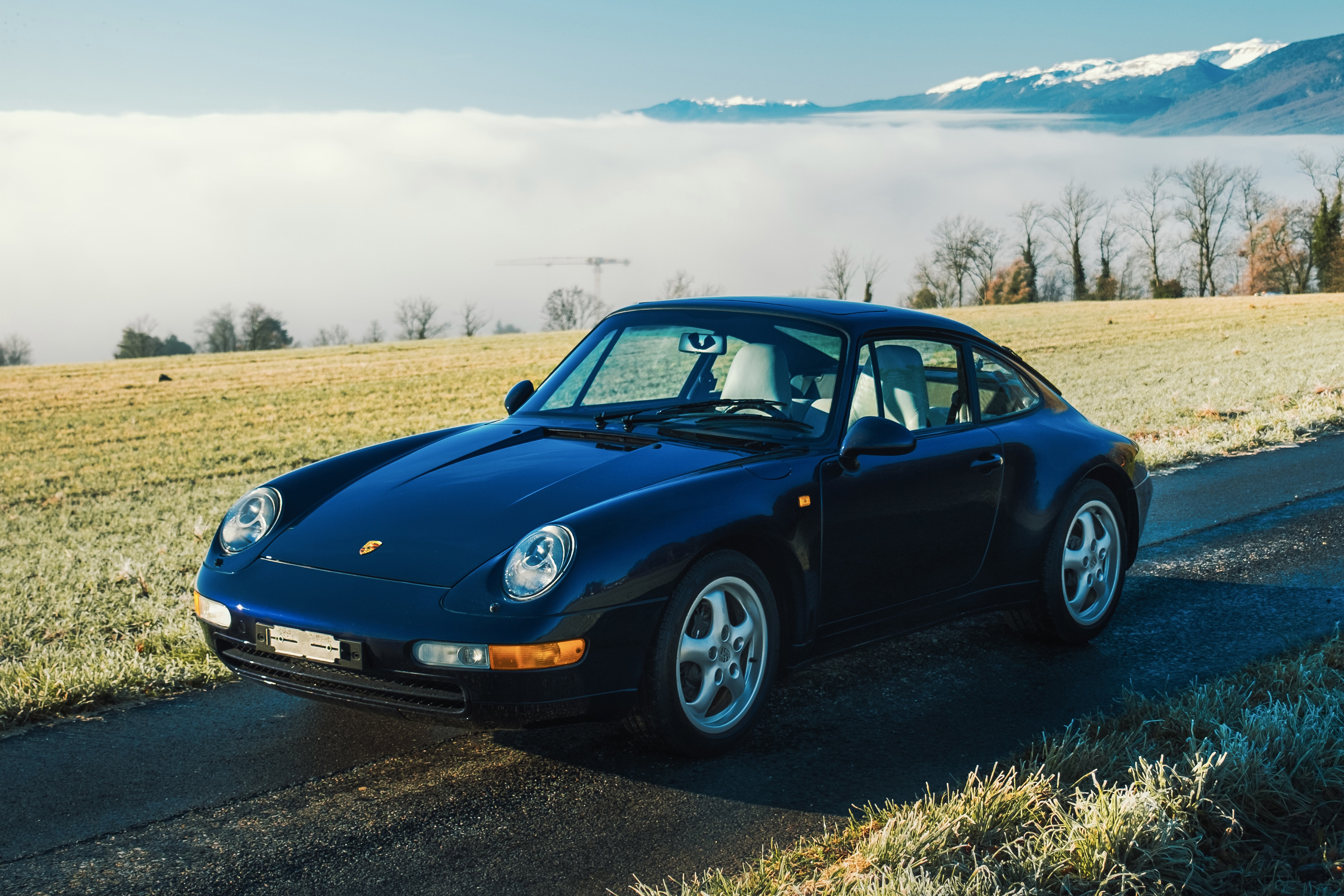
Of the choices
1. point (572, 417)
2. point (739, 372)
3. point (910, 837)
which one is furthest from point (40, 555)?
point (910, 837)

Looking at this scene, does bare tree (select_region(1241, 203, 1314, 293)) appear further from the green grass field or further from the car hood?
the car hood

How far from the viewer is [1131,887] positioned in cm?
276

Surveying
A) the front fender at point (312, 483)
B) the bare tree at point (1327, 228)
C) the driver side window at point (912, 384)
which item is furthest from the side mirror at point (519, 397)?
the bare tree at point (1327, 228)

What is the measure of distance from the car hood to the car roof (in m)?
0.88

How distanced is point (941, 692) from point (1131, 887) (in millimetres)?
1820

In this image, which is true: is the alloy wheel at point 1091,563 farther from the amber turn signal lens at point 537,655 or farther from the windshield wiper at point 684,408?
the amber turn signal lens at point 537,655

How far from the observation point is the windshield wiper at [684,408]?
15.0 ft

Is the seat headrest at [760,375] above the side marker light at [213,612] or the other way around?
above

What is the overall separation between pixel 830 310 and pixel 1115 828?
8.28 ft

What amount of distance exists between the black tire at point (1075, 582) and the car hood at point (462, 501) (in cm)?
181

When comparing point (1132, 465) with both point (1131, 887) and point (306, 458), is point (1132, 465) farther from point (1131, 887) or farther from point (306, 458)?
point (306, 458)

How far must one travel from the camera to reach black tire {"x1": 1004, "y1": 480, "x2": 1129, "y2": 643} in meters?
5.12

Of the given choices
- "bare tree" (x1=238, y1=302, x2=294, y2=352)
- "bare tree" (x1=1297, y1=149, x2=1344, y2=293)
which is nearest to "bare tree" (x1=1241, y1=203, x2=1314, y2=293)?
"bare tree" (x1=1297, y1=149, x2=1344, y2=293)

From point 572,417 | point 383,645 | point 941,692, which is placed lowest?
point 941,692
